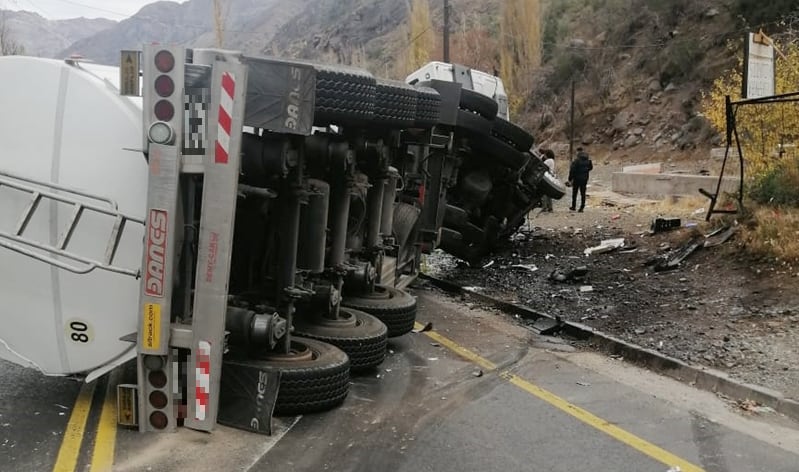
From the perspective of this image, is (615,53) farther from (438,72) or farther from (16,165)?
(16,165)

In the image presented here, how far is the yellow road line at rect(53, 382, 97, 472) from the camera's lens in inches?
144

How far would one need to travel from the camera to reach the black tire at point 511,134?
9420 millimetres

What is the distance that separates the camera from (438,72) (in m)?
11.0

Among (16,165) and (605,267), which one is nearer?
(16,165)

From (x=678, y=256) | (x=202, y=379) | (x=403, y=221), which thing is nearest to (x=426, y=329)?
(x=403, y=221)

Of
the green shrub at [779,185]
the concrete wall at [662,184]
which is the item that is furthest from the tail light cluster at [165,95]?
the concrete wall at [662,184]

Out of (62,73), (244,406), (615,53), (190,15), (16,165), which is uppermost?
(190,15)

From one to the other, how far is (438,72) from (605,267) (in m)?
3.79

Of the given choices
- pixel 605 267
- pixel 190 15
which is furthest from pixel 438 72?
pixel 190 15

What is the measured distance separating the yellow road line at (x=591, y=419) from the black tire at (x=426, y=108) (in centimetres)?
205

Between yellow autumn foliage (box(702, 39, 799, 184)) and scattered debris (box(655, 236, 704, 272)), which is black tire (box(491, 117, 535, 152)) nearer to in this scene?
scattered debris (box(655, 236, 704, 272))

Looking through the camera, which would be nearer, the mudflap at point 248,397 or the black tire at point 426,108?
the mudflap at point 248,397

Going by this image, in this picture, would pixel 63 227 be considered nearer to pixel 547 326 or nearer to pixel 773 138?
pixel 547 326

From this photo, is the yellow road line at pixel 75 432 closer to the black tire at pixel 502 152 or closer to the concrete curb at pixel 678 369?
the concrete curb at pixel 678 369
